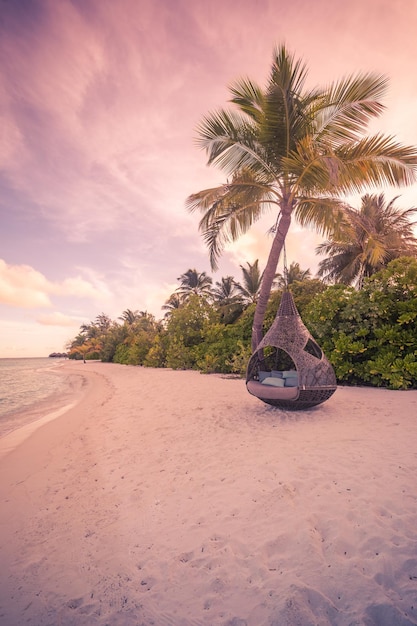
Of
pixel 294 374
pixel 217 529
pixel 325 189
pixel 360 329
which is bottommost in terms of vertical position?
pixel 217 529

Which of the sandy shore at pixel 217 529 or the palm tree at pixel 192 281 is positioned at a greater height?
the palm tree at pixel 192 281

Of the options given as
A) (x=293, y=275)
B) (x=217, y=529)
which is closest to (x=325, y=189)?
(x=217, y=529)

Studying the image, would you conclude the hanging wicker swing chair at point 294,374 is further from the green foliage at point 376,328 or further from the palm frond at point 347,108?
the palm frond at point 347,108

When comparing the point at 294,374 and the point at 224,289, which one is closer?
the point at 294,374

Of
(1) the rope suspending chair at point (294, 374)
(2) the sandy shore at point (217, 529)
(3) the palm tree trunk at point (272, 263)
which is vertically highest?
(3) the palm tree trunk at point (272, 263)

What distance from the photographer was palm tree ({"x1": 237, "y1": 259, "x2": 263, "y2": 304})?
877 inches

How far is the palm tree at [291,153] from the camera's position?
7145 millimetres

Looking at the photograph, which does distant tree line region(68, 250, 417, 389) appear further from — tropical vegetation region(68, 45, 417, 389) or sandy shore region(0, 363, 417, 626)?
sandy shore region(0, 363, 417, 626)

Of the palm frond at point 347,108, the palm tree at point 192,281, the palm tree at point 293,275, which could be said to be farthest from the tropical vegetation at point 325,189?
the palm tree at point 192,281

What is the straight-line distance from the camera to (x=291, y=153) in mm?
7527

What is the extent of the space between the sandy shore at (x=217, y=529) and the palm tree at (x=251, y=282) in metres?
17.8

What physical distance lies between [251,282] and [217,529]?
2064 cm

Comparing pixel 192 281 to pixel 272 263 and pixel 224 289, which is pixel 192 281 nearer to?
pixel 224 289

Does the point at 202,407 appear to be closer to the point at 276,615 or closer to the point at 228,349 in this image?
the point at 276,615
